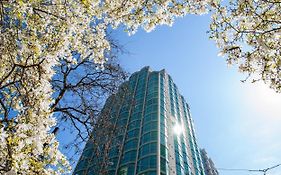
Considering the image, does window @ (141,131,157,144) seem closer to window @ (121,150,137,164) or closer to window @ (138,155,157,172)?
window @ (121,150,137,164)

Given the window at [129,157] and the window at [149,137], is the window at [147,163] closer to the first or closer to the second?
the window at [129,157]

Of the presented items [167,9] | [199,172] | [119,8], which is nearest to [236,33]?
[167,9]

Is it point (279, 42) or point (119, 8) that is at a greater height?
point (119, 8)

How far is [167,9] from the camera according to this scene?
34.7 ft

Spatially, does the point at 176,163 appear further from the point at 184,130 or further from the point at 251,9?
the point at 251,9

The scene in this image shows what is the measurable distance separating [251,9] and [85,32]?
5222mm

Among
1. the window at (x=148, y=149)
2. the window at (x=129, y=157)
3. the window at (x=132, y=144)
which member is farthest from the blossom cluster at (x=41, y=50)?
the window at (x=132, y=144)

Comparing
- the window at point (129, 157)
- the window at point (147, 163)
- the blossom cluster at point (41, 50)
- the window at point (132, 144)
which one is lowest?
the blossom cluster at point (41, 50)

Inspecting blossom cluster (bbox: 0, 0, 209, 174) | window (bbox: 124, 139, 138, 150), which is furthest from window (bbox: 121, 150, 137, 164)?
blossom cluster (bbox: 0, 0, 209, 174)

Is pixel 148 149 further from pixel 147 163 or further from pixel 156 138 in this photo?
pixel 147 163

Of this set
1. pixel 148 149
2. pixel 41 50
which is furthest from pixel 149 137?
pixel 41 50

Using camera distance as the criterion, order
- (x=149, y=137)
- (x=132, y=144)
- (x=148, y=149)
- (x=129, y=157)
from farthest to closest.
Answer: (x=132, y=144), (x=149, y=137), (x=129, y=157), (x=148, y=149)

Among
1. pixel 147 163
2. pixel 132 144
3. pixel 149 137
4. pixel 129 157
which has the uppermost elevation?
pixel 149 137

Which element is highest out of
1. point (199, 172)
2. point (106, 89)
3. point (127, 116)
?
point (127, 116)
